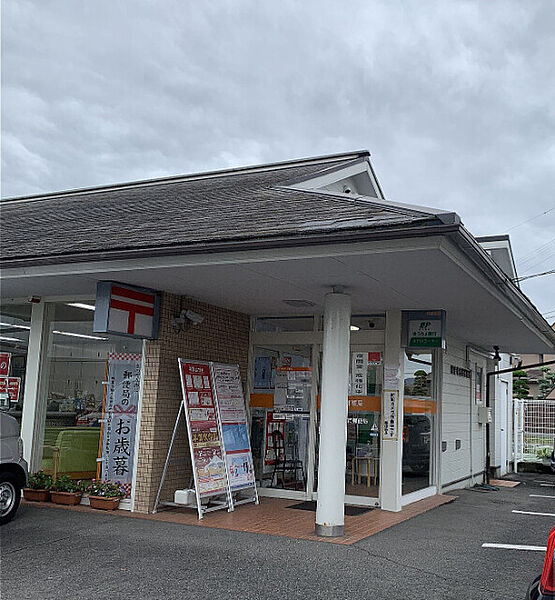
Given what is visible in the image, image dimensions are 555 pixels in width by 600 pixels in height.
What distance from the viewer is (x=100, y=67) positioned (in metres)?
10.7

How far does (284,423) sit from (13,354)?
4134mm

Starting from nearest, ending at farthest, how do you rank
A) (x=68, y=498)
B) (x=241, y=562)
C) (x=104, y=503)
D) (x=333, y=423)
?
(x=241, y=562)
(x=333, y=423)
(x=104, y=503)
(x=68, y=498)

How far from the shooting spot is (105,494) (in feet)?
29.3

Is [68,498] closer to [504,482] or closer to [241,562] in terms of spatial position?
[241,562]

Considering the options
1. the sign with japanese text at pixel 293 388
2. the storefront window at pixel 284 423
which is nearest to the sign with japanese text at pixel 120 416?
the storefront window at pixel 284 423

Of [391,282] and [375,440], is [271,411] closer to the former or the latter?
[375,440]

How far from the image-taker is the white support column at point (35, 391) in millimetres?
9766

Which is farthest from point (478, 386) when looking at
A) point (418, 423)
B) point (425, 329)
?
point (425, 329)

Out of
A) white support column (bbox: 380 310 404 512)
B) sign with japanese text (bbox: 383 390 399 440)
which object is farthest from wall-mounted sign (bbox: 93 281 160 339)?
sign with japanese text (bbox: 383 390 399 440)

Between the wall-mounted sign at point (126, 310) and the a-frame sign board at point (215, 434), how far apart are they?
2.37 ft

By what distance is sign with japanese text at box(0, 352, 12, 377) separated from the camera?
10180 millimetres

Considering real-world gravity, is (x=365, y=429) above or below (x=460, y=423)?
below

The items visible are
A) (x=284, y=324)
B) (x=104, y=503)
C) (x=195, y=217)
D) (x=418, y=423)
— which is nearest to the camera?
(x=195, y=217)

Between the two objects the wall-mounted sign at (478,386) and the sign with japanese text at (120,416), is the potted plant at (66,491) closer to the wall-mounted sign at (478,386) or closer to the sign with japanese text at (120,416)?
the sign with japanese text at (120,416)
